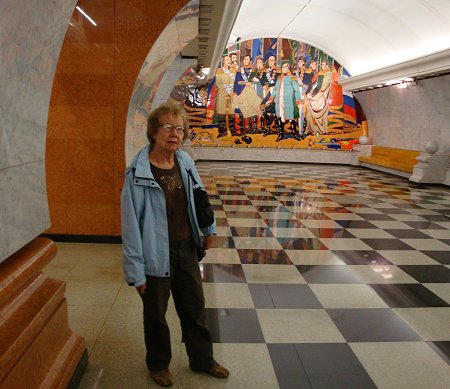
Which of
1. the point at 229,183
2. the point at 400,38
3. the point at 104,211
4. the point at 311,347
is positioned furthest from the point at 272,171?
the point at 311,347

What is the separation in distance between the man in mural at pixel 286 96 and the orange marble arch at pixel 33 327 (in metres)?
16.1

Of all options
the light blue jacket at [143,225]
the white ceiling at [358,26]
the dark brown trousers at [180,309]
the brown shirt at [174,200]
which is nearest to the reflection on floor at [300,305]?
Answer: the dark brown trousers at [180,309]

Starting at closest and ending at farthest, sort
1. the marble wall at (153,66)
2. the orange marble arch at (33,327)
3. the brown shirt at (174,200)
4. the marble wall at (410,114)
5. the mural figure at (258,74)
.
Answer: the orange marble arch at (33,327)
the brown shirt at (174,200)
the marble wall at (153,66)
the marble wall at (410,114)
the mural figure at (258,74)

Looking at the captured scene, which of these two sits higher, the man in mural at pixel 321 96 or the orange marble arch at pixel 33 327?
the man in mural at pixel 321 96

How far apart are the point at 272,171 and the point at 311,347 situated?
38.7 feet

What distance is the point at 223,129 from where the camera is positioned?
693 inches

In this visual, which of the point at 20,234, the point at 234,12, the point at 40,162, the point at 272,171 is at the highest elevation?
the point at 234,12

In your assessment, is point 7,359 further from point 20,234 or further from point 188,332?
point 188,332

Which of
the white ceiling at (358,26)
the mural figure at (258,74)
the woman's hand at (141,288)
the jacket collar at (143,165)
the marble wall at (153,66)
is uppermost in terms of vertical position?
the white ceiling at (358,26)

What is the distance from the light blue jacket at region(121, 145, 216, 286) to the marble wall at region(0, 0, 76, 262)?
1.38ft

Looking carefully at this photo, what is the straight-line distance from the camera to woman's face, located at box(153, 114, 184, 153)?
2.24m

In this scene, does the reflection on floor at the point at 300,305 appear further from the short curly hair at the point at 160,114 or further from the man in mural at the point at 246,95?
the man in mural at the point at 246,95

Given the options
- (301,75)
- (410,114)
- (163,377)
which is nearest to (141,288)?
(163,377)

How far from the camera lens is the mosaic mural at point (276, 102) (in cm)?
1748
